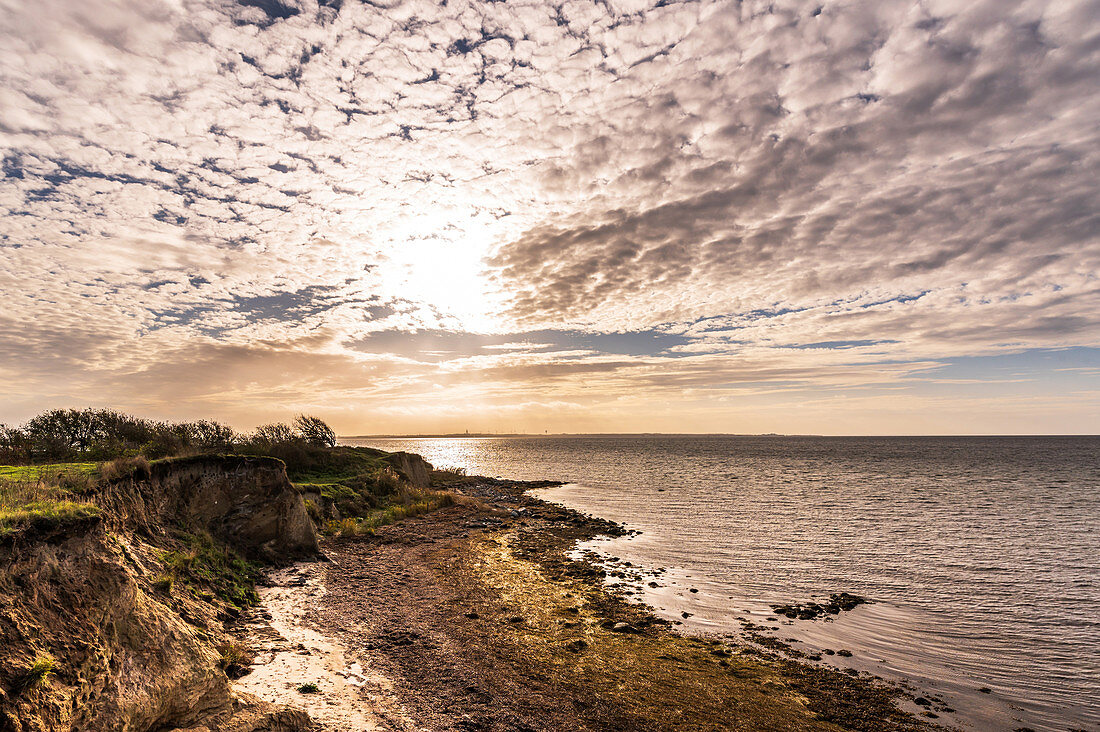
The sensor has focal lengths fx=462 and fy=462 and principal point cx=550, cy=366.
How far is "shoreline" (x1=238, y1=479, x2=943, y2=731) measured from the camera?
9.79 metres

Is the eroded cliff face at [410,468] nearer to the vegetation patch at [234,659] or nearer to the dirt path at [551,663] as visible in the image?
the dirt path at [551,663]

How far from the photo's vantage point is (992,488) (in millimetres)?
52281

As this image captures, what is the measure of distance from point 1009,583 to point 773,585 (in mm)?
10208

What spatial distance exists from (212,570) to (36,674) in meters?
8.50

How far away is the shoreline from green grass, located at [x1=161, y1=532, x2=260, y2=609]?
197 centimetres

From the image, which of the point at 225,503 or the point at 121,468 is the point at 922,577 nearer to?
the point at 225,503

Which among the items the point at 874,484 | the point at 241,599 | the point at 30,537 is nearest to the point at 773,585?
the point at 241,599

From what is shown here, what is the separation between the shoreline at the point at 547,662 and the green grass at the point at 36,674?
4.13m

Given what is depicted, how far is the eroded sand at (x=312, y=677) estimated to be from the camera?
873cm

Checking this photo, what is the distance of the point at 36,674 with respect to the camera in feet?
18.7

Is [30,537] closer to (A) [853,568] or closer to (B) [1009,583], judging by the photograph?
(A) [853,568]

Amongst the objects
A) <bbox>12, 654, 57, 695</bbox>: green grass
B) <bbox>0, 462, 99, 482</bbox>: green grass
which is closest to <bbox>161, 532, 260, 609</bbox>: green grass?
<bbox>0, 462, 99, 482</bbox>: green grass

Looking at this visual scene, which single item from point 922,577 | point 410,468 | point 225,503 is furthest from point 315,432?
point 922,577

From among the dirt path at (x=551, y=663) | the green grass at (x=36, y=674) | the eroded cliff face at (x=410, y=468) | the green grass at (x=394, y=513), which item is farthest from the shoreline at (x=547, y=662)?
the eroded cliff face at (x=410, y=468)
